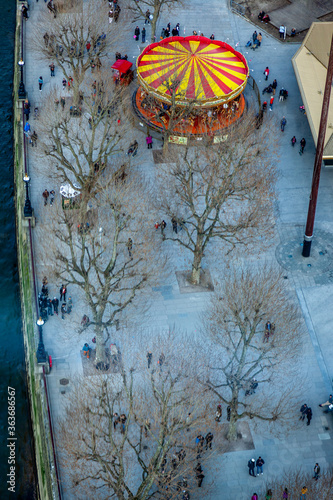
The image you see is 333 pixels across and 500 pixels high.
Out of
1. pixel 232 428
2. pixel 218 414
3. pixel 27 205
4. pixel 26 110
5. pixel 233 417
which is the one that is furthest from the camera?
pixel 26 110

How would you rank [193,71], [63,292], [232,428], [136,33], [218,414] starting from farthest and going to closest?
Answer: [136,33] < [193,71] < [63,292] < [218,414] < [232,428]

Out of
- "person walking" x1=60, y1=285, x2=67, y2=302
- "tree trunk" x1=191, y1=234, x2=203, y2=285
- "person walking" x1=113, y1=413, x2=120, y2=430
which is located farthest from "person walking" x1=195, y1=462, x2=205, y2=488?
"person walking" x1=60, y1=285, x2=67, y2=302

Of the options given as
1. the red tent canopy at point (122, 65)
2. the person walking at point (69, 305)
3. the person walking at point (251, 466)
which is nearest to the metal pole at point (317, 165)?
the person walking at point (69, 305)

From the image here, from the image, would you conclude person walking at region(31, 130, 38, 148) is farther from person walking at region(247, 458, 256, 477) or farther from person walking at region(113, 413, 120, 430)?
person walking at region(247, 458, 256, 477)

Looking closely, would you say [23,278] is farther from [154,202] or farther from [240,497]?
[240,497]

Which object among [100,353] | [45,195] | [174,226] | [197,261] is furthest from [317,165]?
[45,195]

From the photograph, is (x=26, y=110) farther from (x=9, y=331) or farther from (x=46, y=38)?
(x=9, y=331)

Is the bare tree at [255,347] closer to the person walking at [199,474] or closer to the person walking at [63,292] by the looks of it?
the person walking at [199,474]
